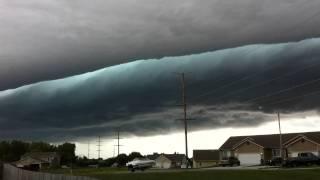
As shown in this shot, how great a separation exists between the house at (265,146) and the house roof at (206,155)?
15.3m

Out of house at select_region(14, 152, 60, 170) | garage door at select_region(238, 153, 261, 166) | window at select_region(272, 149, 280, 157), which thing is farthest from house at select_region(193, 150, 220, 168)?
house at select_region(14, 152, 60, 170)

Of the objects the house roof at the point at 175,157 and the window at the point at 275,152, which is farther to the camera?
the house roof at the point at 175,157

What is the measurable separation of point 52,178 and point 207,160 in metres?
109

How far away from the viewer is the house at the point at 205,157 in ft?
457

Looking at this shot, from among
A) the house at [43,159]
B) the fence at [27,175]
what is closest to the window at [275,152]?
the house at [43,159]

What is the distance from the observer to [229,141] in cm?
12744

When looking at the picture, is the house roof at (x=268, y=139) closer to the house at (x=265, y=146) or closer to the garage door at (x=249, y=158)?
the house at (x=265, y=146)

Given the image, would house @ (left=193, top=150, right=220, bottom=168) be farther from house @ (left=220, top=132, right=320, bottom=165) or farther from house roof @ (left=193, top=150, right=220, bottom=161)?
house @ (left=220, top=132, right=320, bottom=165)

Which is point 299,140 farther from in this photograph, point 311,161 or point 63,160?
point 63,160

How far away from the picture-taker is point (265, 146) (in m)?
115

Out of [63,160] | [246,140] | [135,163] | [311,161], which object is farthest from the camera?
[63,160]

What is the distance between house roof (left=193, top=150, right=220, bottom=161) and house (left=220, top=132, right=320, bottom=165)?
15298 mm

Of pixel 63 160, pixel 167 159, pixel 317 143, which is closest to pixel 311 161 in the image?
pixel 317 143

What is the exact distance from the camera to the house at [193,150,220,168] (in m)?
139
